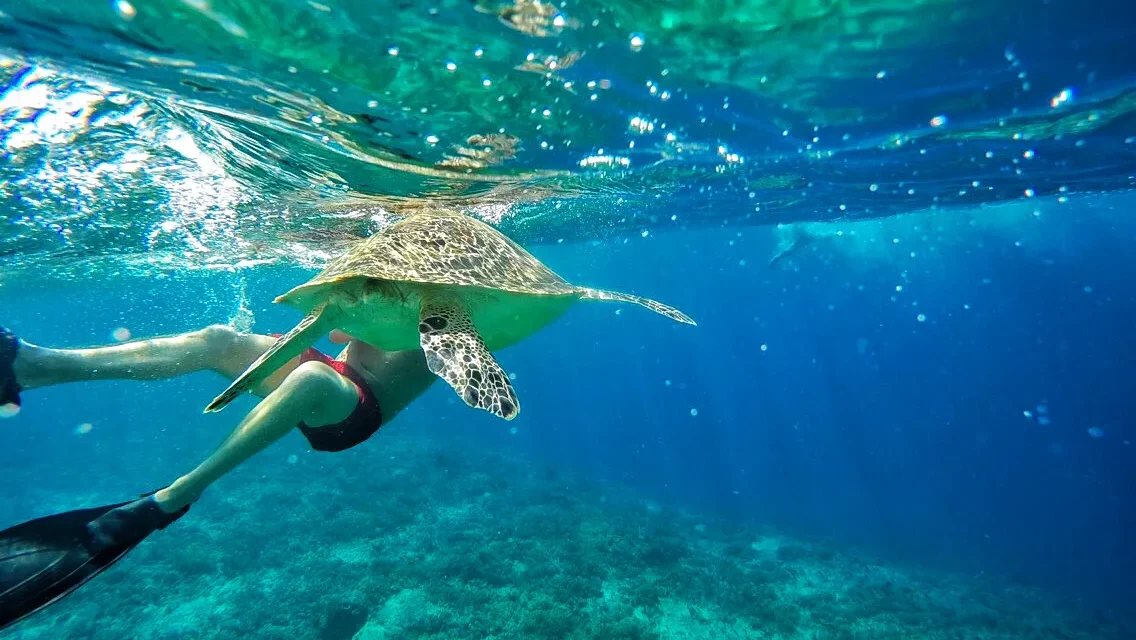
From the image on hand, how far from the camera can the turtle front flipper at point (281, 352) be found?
139 inches

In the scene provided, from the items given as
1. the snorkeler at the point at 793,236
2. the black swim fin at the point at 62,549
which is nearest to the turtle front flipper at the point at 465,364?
the black swim fin at the point at 62,549

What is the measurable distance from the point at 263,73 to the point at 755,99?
22.9ft

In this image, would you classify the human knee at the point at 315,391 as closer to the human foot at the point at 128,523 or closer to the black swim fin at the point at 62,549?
the human foot at the point at 128,523

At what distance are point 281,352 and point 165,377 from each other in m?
3.02

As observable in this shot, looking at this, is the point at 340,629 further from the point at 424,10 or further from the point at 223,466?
the point at 424,10

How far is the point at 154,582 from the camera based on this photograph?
1201 cm

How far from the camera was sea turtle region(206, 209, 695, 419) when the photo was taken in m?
3.44

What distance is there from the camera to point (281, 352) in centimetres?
386

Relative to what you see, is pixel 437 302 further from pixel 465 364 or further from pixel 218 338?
pixel 218 338

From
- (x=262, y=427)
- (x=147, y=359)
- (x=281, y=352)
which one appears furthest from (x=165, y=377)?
(x=281, y=352)

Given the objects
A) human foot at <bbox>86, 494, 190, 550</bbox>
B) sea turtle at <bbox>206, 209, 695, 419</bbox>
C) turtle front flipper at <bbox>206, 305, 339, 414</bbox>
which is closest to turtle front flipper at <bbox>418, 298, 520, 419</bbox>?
sea turtle at <bbox>206, 209, 695, 419</bbox>

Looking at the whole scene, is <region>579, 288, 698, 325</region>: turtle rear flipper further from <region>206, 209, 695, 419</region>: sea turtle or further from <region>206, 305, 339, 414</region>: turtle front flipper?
<region>206, 305, 339, 414</region>: turtle front flipper

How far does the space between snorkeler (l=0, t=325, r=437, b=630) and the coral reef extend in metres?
6.31

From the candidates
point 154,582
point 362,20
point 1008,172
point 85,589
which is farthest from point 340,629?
point 1008,172
